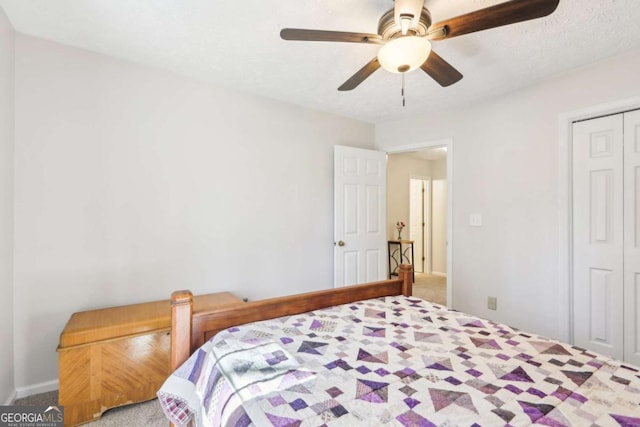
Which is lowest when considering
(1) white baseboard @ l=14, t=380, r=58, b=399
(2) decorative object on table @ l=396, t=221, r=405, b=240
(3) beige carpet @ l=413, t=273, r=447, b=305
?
(3) beige carpet @ l=413, t=273, r=447, b=305

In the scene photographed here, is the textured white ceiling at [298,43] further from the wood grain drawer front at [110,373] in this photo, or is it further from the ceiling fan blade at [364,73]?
the wood grain drawer front at [110,373]

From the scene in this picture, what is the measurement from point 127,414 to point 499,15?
2.97 meters

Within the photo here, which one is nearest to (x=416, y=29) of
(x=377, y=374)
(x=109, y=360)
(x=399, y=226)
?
(x=377, y=374)

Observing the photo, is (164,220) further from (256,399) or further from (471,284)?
(471,284)

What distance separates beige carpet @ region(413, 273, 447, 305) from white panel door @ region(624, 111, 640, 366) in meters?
2.03

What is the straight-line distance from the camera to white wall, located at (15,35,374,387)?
82.7 inches

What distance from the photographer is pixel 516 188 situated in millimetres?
2867

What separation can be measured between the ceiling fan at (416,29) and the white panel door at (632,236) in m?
1.64

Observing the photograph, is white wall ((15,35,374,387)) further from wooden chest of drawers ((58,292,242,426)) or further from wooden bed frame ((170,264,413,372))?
wooden bed frame ((170,264,413,372))

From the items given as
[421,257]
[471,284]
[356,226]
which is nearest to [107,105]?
[356,226]

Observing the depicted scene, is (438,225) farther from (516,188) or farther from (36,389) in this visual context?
(36,389)

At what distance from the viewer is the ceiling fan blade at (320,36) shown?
1.50 metres

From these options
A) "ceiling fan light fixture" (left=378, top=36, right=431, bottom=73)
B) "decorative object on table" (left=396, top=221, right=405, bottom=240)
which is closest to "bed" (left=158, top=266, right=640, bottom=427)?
"ceiling fan light fixture" (left=378, top=36, right=431, bottom=73)

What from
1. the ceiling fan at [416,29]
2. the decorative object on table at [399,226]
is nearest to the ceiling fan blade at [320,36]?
the ceiling fan at [416,29]
